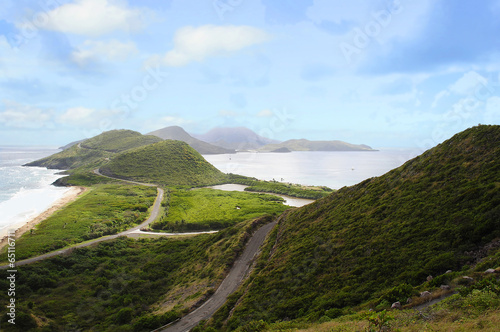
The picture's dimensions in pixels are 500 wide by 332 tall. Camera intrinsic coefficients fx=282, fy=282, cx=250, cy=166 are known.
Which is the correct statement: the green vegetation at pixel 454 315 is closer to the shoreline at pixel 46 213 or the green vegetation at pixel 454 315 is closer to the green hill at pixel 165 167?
the shoreline at pixel 46 213

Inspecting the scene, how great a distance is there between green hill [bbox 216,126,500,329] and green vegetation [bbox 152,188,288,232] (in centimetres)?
3010

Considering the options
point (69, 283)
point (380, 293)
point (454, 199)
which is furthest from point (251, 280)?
point (69, 283)

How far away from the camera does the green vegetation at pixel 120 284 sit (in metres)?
22.5

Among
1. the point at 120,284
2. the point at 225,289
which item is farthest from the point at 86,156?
the point at 225,289

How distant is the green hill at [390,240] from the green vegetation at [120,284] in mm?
5769

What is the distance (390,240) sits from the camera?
18344 mm

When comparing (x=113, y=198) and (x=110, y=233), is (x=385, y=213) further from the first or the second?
(x=113, y=198)

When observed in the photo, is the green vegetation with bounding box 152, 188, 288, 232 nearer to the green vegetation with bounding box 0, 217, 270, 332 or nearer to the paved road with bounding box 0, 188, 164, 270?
the paved road with bounding box 0, 188, 164, 270

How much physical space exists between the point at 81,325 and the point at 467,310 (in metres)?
26.1

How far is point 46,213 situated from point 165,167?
62.3m

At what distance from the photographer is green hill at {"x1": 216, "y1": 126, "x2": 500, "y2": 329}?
14.7 m

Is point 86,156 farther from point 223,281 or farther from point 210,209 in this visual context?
point 223,281

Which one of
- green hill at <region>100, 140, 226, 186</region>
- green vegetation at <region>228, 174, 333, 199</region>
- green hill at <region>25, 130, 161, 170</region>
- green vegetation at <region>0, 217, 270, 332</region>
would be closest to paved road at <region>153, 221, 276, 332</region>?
green vegetation at <region>0, 217, 270, 332</region>

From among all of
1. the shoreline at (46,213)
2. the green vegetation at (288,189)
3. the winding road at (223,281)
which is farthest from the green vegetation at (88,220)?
the green vegetation at (288,189)
